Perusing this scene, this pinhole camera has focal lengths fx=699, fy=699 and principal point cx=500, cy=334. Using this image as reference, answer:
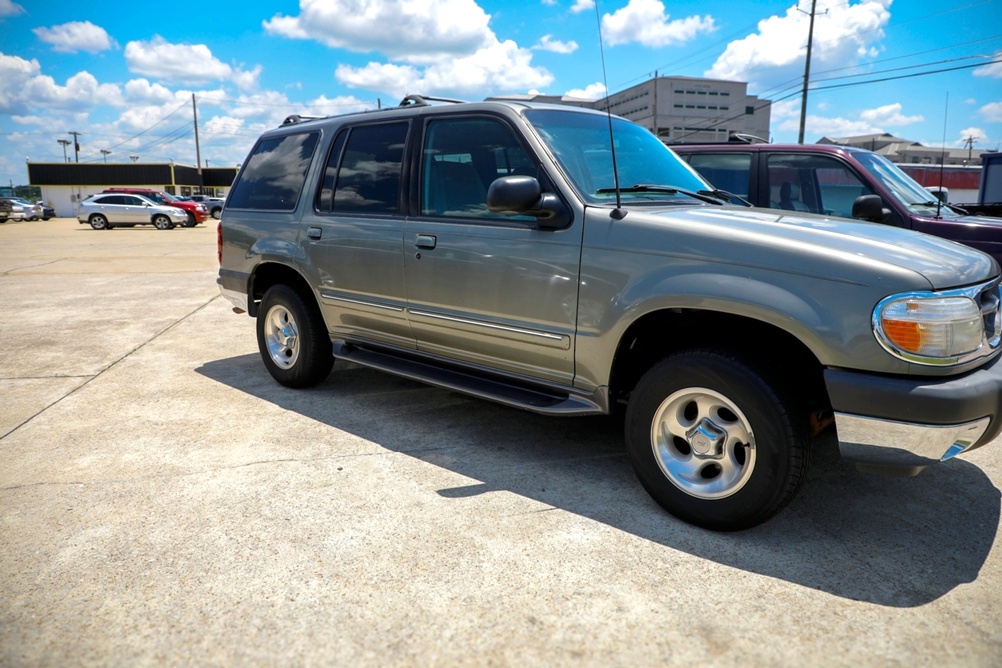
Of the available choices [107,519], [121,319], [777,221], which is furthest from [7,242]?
[777,221]

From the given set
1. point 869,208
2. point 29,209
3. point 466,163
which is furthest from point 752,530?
point 29,209

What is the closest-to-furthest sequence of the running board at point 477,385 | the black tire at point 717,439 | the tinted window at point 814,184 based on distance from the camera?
the black tire at point 717,439
the running board at point 477,385
the tinted window at point 814,184

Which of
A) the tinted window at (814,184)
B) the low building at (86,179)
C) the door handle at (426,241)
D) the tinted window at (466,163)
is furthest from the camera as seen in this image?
the low building at (86,179)

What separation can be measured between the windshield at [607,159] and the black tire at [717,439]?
1016 mm

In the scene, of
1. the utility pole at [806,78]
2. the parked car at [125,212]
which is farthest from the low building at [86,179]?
the utility pole at [806,78]

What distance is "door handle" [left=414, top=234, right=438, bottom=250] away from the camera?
396cm

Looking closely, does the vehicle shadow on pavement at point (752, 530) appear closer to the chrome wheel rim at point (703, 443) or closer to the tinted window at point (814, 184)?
the chrome wheel rim at point (703, 443)

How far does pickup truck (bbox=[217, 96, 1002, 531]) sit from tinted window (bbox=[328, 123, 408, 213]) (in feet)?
0.05

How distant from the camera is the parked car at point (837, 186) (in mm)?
5547

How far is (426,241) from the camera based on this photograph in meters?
3.99

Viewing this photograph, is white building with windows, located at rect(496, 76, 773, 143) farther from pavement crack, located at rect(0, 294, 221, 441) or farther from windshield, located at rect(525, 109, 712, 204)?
windshield, located at rect(525, 109, 712, 204)

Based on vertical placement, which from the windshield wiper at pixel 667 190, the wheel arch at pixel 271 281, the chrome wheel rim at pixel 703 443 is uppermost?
the windshield wiper at pixel 667 190

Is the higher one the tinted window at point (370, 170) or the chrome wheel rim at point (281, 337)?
the tinted window at point (370, 170)

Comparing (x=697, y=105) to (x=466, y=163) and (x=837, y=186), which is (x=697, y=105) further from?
(x=466, y=163)
